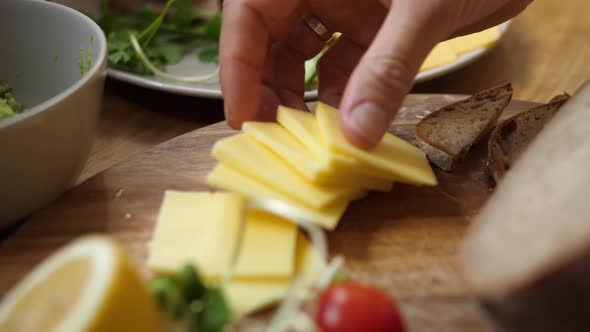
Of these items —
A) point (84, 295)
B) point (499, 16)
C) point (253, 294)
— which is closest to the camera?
point (84, 295)

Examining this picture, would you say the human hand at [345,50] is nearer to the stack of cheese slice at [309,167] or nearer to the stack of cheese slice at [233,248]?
the stack of cheese slice at [309,167]

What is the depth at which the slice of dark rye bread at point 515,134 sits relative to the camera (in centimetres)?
194

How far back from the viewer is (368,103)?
1.66m

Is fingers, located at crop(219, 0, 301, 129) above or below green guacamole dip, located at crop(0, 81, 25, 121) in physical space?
above

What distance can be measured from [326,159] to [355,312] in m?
0.49

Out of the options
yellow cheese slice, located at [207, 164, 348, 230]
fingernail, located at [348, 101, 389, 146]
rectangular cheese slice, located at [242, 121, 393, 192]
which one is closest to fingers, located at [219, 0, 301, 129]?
rectangular cheese slice, located at [242, 121, 393, 192]

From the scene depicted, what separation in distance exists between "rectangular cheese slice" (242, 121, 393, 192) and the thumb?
0.38ft

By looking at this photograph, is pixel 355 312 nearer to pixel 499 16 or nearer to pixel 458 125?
pixel 458 125

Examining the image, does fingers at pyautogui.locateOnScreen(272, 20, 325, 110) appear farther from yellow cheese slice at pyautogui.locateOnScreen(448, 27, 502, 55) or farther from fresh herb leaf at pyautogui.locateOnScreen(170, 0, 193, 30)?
fresh herb leaf at pyautogui.locateOnScreen(170, 0, 193, 30)

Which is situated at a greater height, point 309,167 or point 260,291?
point 309,167

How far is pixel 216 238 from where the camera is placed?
1549 millimetres

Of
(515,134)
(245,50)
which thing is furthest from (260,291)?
(515,134)

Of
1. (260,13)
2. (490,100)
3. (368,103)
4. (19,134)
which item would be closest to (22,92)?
(19,134)

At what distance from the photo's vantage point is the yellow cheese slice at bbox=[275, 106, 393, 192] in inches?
65.4
